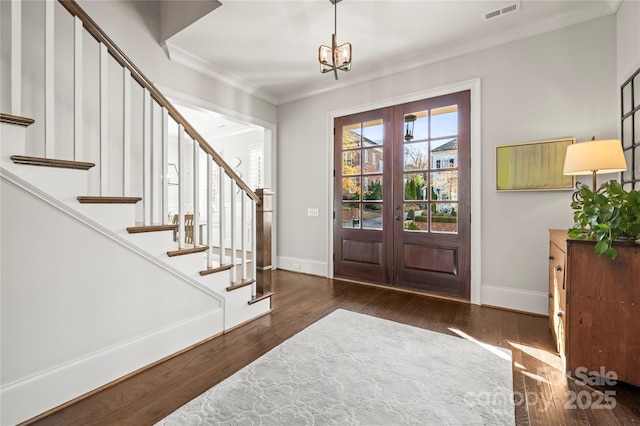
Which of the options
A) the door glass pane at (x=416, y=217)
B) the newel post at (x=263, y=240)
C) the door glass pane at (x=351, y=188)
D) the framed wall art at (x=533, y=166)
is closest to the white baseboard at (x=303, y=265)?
the door glass pane at (x=351, y=188)

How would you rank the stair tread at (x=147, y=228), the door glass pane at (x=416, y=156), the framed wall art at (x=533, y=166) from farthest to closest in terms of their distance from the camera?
the door glass pane at (x=416, y=156), the framed wall art at (x=533, y=166), the stair tread at (x=147, y=228)

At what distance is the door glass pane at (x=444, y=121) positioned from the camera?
131 inches

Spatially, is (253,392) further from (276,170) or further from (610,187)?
(276,170)

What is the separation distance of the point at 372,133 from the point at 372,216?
116 cm

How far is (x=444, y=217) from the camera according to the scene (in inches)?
133

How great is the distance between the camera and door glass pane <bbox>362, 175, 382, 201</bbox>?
3857 mm

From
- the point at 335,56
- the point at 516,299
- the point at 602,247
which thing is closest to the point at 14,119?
the point at 335,56

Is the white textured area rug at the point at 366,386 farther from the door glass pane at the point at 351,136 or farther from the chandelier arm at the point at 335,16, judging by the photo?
the chandelier arm at the point at 335,16

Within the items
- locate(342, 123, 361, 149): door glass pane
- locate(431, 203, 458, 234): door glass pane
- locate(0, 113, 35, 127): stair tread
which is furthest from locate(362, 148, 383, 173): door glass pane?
locate(0, 113, 35, 127): stair tread

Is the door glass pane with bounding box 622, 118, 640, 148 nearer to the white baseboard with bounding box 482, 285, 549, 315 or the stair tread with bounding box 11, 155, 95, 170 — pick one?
the white baseboard with bounding box 482, 285, 549, 315

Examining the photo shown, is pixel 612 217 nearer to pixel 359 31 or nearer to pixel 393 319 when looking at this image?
pixel 393 319

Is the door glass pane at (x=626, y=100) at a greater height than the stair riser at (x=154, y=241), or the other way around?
the door glass pane at (x=626, y=100)

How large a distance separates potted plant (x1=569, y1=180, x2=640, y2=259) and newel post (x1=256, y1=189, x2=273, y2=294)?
2.46 meters

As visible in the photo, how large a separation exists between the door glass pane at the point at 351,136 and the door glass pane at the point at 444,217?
1420 millimetres
